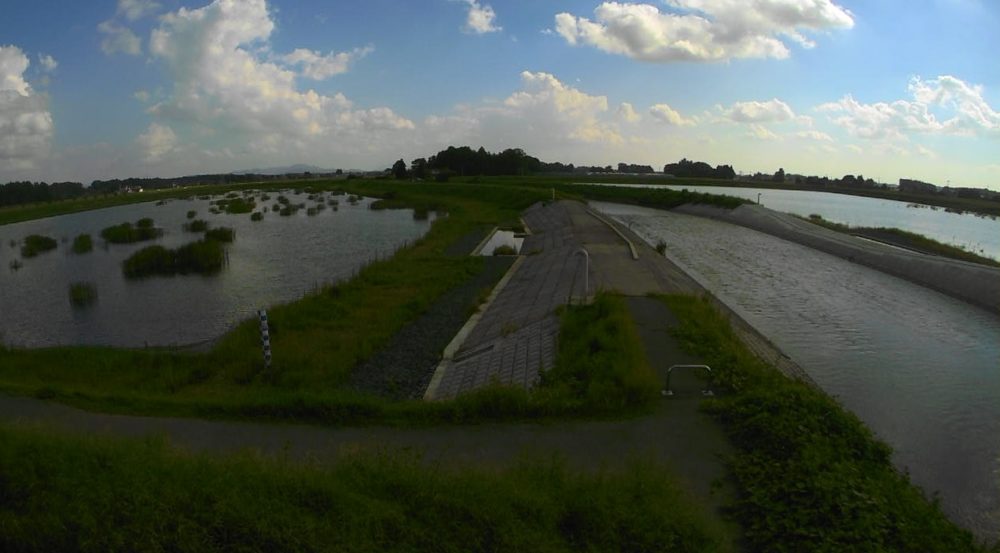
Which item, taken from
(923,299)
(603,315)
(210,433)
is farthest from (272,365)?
(923,299)

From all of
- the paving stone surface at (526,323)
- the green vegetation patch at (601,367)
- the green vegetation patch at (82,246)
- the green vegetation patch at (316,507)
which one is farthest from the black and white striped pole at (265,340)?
the green vegetation patch at (82,246)

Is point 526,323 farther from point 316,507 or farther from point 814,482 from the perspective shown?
point 316,507

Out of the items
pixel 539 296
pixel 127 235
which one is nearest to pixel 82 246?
pixel 127 235

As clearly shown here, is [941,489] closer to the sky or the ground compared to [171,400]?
closer to the ground

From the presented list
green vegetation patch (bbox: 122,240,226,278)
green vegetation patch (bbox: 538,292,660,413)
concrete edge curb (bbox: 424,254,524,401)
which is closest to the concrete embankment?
green vegetation patch (bbox: 538,292,660,413)

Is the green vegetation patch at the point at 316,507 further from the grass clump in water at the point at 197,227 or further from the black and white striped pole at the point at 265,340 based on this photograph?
the grass clump in water at the point at 197,227

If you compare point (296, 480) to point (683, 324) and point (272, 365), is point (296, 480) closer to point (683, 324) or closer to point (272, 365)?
point (272, 365)
